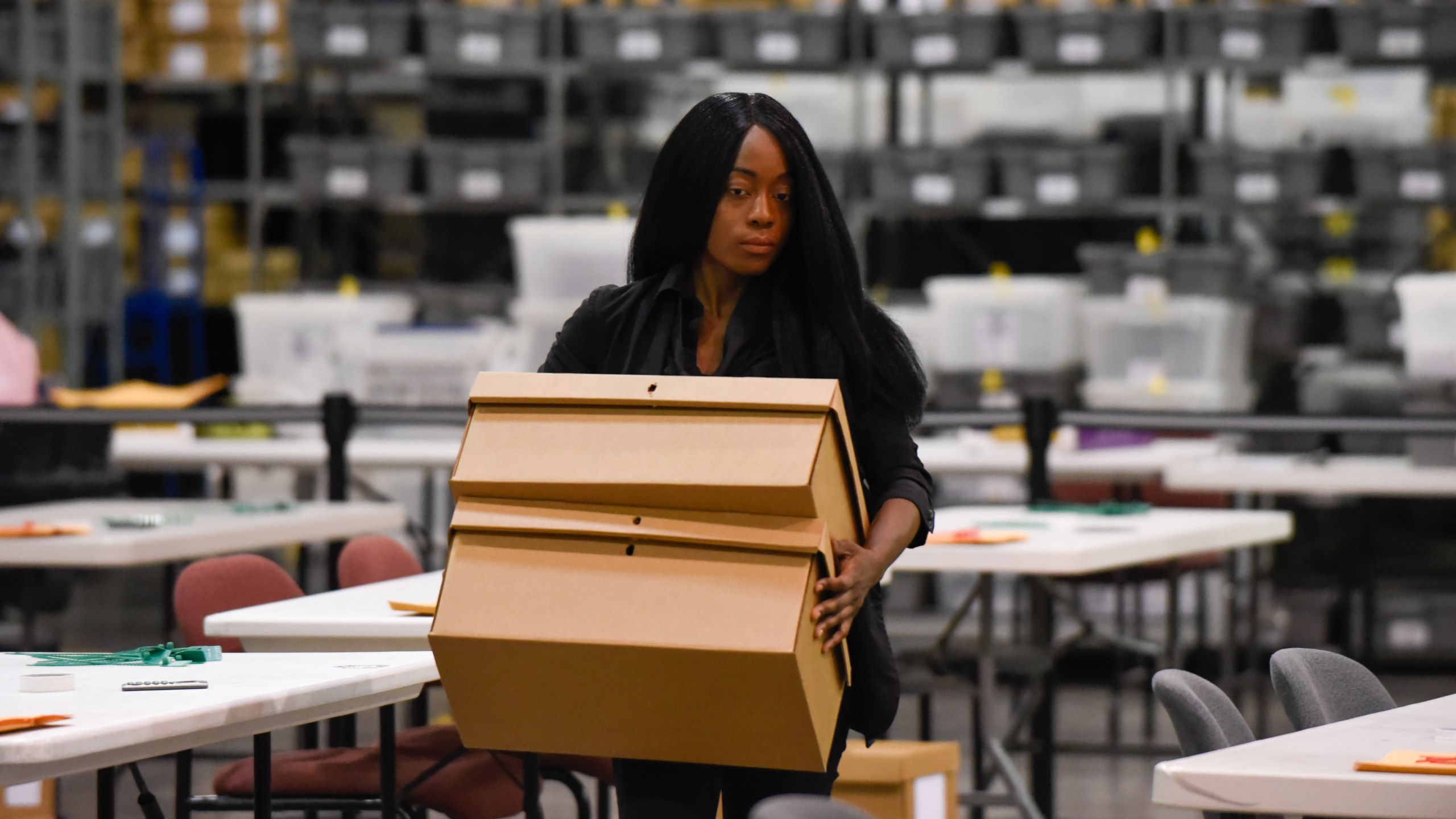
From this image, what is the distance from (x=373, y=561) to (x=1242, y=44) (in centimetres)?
542

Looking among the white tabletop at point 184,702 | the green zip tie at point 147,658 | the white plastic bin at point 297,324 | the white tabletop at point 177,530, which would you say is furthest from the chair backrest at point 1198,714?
the white plastic bin at point 297,324

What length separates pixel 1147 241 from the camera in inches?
312

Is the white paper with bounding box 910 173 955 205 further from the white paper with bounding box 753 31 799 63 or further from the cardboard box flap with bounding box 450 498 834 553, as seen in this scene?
the cardboard box flap with bounding box 450 498 834 553

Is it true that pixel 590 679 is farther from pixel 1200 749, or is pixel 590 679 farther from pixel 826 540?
pixel 1200 749

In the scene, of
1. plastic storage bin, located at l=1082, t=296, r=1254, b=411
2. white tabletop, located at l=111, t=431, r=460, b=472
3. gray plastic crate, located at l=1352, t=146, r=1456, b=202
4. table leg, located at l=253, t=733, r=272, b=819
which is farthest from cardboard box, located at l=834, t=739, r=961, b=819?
gray plastic crate, located at l=1352, t=146, r=1456, b=202

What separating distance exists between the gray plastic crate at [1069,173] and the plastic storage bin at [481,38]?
2134 millimetres

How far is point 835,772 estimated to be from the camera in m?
2.05

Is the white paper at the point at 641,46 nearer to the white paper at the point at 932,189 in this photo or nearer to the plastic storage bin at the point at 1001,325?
the white paper at the point at 932,189

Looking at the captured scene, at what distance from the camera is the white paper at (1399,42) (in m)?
7.90

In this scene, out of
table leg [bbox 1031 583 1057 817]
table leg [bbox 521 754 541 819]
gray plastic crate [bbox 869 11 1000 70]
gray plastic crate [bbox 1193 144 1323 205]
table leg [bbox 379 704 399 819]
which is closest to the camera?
table leg [bbox 379 704 399 819]

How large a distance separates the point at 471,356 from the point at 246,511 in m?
2.33

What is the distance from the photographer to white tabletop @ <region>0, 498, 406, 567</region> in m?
4.10

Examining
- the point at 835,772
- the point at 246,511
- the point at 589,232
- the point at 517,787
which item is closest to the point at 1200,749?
the point at 835,772

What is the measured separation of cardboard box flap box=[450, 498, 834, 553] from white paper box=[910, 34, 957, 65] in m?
6.60
